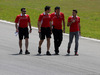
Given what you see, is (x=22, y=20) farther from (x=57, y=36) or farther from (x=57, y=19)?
(x=57, y=36)

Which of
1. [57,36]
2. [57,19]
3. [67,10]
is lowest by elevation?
[67,10]

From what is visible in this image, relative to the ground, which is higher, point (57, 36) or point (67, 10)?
point (57, 36)

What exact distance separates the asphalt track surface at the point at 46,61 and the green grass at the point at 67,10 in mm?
4388

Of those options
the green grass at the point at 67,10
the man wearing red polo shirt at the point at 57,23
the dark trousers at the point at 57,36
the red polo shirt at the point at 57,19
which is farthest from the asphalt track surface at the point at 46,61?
the green grass at the point at 67,10

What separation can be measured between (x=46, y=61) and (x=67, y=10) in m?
22.3

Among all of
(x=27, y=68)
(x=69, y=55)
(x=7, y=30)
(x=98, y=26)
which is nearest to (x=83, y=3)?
(x=98, y=26)

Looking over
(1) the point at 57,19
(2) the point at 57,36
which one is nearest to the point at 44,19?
(1) the point at 57,19

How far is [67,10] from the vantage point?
3450 cm

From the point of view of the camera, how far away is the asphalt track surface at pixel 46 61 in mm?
10867

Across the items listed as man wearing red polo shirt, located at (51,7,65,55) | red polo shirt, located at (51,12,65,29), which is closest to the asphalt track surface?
man wearing red polo shirt, located at (51,7,65,55)

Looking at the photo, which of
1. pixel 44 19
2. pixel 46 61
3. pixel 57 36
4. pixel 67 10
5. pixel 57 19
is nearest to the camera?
pixel 46 61

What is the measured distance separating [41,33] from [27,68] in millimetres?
2911

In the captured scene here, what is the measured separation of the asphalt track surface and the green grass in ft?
14.4

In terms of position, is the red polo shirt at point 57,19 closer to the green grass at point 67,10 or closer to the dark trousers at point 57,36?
the dark trousers at point 57,36
